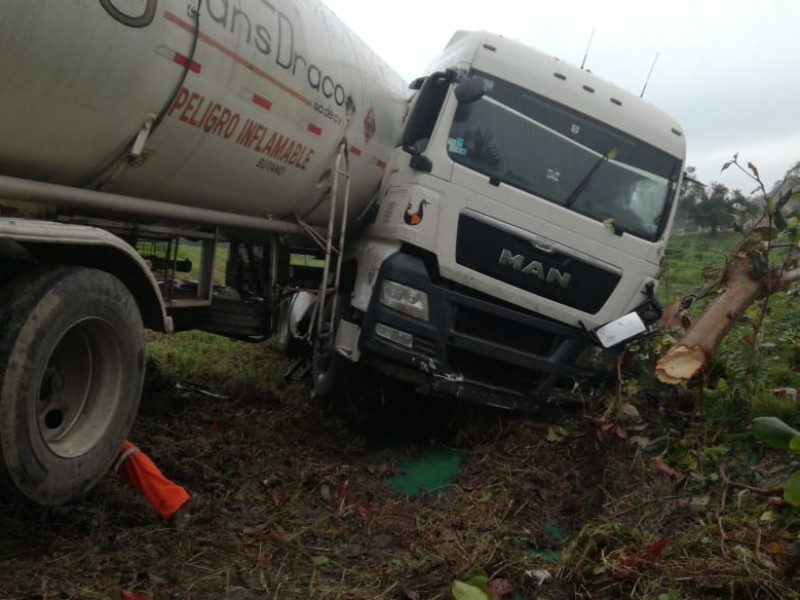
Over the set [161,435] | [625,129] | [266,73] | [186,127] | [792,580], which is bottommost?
[161,435]

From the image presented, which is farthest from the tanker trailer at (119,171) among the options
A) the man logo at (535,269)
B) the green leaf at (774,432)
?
the green leaf at (774,432)

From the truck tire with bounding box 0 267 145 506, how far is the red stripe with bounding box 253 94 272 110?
54.7 inches

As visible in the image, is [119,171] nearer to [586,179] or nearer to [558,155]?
[558,155]

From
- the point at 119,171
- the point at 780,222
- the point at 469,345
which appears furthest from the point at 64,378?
the point at 780,222

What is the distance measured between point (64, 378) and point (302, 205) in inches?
95.7

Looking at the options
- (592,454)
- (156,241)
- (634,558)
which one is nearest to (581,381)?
(592,454)

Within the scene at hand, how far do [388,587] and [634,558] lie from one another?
3.45ft

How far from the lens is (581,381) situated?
5.27 meters

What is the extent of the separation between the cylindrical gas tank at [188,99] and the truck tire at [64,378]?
588 mm

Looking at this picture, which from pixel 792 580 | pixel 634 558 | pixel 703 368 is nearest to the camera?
pixel 792 580

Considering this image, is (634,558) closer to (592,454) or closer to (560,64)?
(592,454)

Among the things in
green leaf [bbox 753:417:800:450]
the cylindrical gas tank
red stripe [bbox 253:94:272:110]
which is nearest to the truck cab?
the cylindrical gas tank

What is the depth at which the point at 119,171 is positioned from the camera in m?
3.47

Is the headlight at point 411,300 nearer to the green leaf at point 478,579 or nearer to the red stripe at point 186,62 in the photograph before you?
the red stripe at point 186,62
